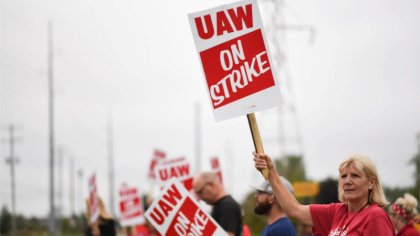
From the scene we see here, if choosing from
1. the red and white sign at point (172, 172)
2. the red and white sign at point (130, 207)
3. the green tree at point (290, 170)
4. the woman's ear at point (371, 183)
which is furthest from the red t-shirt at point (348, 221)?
the green tree at point (290, 170)

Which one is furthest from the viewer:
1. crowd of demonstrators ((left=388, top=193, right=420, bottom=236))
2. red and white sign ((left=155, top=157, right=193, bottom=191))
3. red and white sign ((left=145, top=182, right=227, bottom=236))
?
red and white sign ((left=155, top=157, right=193, bottom=191))

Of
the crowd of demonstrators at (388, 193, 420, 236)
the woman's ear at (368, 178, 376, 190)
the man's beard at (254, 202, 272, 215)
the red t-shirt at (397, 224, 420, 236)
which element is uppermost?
the man's beard at (254, 202, 272, 215)

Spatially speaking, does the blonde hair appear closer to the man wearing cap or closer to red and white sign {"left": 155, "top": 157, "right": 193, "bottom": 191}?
the man wearing cap

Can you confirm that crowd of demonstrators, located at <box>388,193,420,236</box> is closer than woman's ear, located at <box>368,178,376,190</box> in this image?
No

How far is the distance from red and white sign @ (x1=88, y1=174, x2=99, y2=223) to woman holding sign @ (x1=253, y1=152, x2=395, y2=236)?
8241mm

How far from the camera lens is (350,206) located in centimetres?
498

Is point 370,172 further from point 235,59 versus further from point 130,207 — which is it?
point 130,207

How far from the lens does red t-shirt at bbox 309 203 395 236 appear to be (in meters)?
4.73

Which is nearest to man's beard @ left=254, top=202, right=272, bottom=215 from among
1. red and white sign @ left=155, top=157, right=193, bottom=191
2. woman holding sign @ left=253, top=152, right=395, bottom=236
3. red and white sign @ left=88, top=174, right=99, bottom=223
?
woman holding sign @ left=253, top=152, right=395, bottom=236

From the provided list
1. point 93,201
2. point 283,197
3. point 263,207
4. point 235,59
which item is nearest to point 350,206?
point 283,197

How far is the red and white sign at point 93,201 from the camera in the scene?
13043 mm

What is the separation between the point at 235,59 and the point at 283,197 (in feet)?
3.36

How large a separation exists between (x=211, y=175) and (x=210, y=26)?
361 cm

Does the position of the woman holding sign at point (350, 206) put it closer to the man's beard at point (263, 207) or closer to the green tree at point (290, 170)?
the man's beard at point (263, 207)
